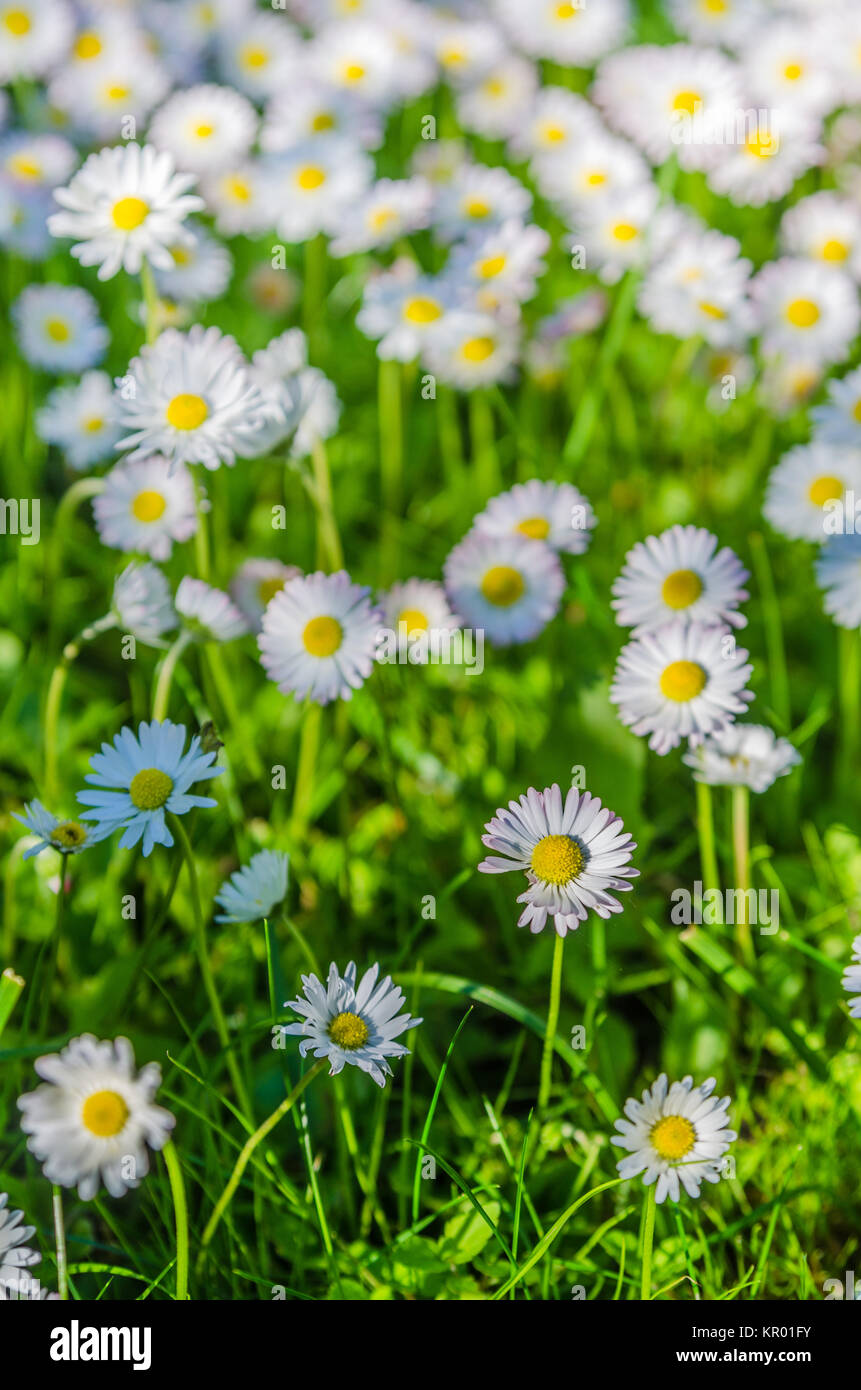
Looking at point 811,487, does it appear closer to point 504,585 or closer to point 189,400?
point 504,585

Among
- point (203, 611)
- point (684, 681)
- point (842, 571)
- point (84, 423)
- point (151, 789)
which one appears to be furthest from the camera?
point (84, 423)

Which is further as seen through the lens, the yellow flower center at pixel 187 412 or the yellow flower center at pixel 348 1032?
the yellow flower center at pixel 187 412

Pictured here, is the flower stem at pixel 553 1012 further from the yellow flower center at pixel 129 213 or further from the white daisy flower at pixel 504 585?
the yellow flower center at pixel 129 213

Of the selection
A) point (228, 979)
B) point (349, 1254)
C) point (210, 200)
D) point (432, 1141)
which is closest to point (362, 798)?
point (228, 979)

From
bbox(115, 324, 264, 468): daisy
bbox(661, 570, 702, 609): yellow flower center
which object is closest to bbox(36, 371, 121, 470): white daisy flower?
bbox(115, 324, 264, 468): daisy

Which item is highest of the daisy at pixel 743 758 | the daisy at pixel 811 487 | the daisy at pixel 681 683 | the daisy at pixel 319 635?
the daisy at pixel 811 487

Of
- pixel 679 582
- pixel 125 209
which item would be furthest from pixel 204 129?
pixel 679 582

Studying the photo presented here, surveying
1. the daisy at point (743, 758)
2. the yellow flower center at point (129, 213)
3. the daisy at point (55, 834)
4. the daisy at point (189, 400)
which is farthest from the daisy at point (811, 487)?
the daisy at point (55, 834)
